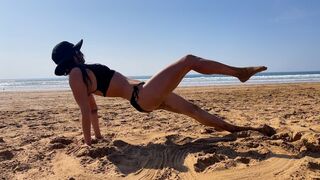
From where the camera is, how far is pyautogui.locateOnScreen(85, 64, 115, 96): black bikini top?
418 cm

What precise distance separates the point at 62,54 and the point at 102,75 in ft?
1.66

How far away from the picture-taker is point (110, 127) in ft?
19.2

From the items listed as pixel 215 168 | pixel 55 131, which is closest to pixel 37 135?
pixel 55 131

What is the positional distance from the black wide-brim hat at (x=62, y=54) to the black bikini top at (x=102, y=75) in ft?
0.77

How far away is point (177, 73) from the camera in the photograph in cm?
396

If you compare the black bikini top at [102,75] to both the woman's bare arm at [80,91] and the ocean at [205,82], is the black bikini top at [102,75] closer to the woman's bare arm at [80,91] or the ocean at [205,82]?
the woman's bare arm at [80,91]

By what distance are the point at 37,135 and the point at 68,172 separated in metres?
2.06

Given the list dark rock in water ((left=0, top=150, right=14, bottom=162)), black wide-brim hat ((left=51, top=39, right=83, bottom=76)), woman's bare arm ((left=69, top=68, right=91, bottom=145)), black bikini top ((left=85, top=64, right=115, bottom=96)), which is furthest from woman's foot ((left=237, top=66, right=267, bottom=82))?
dark rock in water ((left=0, top=150, right=14, bottom=162))

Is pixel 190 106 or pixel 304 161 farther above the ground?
pixel 190 106

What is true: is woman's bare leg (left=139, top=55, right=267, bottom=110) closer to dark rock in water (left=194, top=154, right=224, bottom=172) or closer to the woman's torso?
the woman's torso

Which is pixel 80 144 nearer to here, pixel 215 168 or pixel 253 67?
pixel 215 168

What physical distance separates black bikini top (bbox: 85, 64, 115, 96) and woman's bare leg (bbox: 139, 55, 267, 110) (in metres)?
0.42

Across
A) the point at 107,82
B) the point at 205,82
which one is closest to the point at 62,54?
the point at 107,82

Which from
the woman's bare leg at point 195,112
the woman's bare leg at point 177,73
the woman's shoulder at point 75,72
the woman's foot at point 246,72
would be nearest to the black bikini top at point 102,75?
the woman's shoulder at point 75,72
